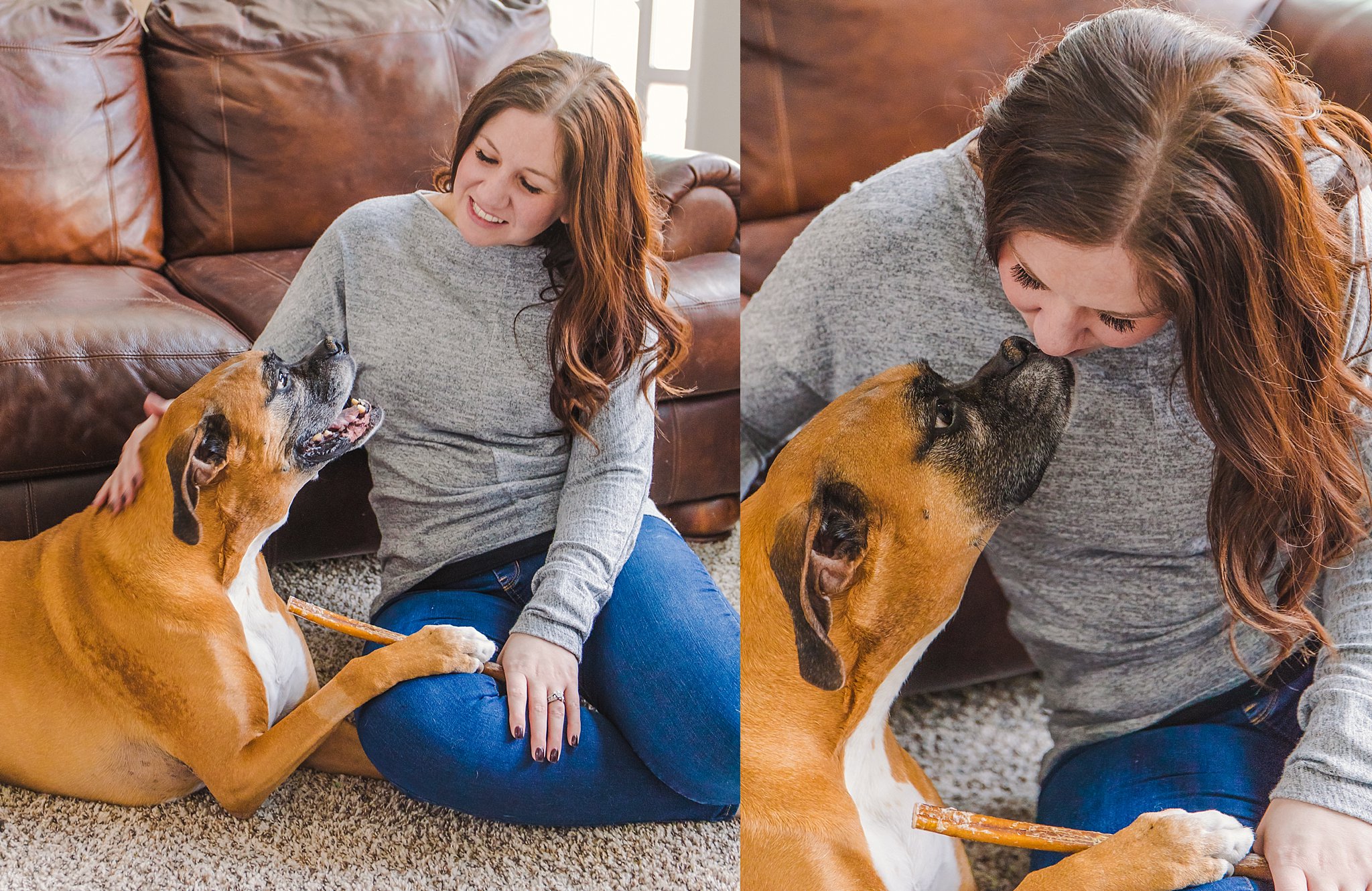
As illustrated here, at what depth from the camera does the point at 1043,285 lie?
65 centimetres

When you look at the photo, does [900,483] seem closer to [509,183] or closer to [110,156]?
[509,183]

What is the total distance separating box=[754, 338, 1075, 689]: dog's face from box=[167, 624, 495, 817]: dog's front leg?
1.17 feet

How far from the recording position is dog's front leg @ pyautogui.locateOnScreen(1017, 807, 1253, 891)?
0.60 m

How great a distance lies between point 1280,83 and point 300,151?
872 mm

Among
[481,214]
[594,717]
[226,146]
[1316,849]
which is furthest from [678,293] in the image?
[1316,849]

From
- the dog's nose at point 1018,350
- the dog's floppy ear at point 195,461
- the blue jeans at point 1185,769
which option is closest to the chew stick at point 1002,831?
the blue jeans at point 1185,769

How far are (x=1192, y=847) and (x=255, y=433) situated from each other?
2.67 ft

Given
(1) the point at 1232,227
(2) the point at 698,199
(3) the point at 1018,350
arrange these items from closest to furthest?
(1) the point at 1232,227, (3) the point at 1018,350, (2) the point at 698,199

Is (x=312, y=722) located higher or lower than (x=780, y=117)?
lower

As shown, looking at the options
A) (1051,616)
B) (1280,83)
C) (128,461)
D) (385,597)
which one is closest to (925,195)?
(1280,83)

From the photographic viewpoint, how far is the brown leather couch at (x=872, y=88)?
694mm

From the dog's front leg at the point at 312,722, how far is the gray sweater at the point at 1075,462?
341mm

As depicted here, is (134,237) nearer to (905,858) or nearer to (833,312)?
(833,312)

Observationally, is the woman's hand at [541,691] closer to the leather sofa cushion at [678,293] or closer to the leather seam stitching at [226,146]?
the leather sofa cushion at [678,293]
